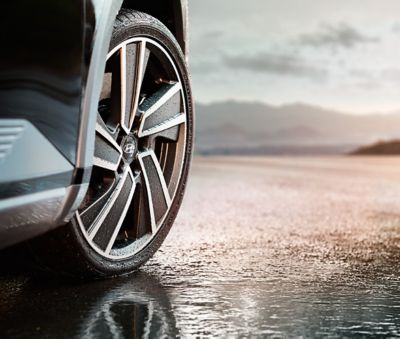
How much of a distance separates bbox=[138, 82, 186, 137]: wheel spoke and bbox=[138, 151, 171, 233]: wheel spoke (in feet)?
0.40

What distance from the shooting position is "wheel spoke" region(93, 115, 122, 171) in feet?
11.0

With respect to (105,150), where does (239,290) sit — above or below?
below

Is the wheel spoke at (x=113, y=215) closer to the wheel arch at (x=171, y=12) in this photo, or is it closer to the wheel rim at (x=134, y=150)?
the wheel rim at (x=134, y=150)

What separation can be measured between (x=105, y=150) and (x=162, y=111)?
0.55 m

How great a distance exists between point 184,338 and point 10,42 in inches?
42.4

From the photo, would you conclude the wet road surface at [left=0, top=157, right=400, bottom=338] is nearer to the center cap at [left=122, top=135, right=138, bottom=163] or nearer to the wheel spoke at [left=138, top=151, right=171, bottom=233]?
the wheel spoke at [left=138, top=151, right=171, bottom=233]

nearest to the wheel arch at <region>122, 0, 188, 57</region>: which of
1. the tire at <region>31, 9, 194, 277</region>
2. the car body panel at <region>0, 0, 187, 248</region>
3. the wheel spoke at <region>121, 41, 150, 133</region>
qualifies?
the tire at <region>31, 9, 194, 277</region>

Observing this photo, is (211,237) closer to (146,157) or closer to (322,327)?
(146,157)

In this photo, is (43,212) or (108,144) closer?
(43,212)

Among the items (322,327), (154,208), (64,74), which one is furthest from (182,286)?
(64,74)

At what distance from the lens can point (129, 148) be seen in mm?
3609

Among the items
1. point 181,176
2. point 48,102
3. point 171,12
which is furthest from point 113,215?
point 171,12

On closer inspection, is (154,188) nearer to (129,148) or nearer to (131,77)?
(129,148)

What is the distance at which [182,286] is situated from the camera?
11.6ft
